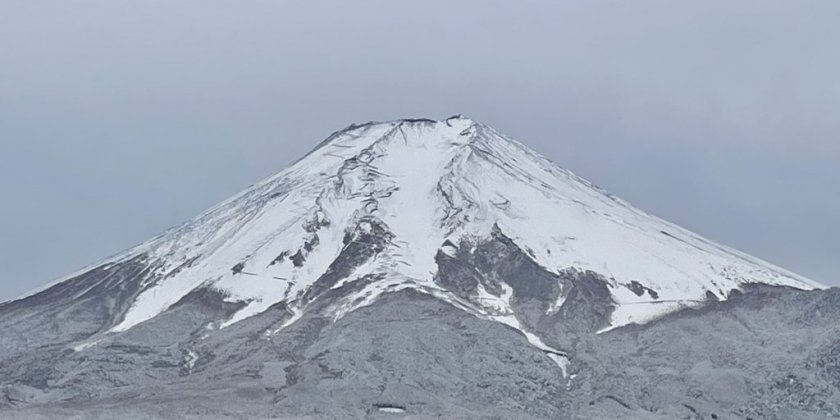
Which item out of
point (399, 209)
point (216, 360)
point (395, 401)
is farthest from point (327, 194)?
point (395, 401)

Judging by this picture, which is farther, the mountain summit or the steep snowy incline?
the steep snowy incline

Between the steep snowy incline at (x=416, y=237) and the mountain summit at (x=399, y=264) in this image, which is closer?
the mountain summit at (x=399, y=264)

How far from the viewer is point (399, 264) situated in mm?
127000

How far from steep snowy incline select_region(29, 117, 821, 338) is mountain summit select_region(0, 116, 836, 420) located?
0.20 meters

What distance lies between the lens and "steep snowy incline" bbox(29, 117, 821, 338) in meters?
124

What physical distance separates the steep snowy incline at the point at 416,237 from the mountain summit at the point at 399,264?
0.20 metres

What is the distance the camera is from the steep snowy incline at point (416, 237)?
12388 centimetres

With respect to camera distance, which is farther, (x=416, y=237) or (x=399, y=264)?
(x=416, y=237)

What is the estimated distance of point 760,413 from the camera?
10219 centimetres

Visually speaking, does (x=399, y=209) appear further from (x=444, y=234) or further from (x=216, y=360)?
(x=216, y=360)

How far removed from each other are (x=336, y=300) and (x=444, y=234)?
15.6 meters

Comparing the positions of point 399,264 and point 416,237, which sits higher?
point 416,237

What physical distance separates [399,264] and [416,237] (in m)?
6.99

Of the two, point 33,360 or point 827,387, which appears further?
point 33,360
